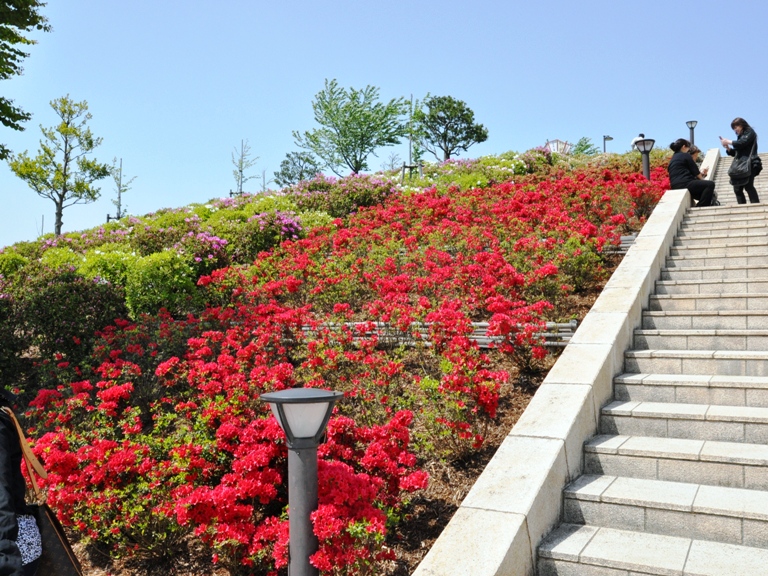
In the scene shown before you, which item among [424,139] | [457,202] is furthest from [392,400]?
[424,139]

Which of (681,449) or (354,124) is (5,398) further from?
(354,124)

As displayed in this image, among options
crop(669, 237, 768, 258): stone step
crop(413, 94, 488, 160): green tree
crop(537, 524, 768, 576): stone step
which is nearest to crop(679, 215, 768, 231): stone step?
crop(669, 237, 768, 258): stone step

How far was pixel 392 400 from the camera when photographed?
5.27 meters

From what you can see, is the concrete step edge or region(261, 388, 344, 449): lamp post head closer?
region(261, 388, 344, 449): lamp post head

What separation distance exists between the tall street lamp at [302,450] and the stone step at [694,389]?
2932mm

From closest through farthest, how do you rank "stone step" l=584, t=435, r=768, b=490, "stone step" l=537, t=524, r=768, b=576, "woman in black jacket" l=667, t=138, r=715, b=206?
"stone step" l=537, t=524, r=768, b=576, "stone step" l=584, t=435, r=768, b=490, "woman in black jacket" l=667, t=138, r=715, b=206

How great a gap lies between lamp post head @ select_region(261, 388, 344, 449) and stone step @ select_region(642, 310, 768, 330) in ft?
13.9

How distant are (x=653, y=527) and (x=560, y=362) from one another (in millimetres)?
1582

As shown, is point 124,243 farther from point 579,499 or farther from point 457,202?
point 579,499

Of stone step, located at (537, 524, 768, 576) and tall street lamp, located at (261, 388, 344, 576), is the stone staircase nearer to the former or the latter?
stone step, located at (537, 524, 768, 576)

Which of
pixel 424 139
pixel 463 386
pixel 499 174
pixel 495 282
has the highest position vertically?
pixel 424 139

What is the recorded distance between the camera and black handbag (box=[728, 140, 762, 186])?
1077 centimetres

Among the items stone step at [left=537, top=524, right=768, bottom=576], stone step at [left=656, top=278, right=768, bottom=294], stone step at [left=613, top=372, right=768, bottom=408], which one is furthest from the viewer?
stone step at [left=656, top=278, right=768, bottom=294]

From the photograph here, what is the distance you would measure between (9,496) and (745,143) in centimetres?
1217
